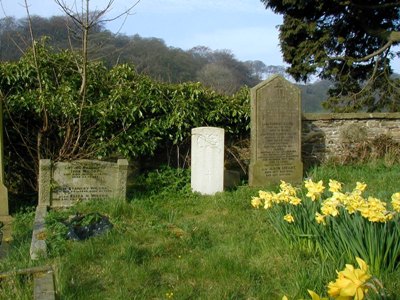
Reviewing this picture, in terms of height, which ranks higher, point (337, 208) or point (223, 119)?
point (223, 119)

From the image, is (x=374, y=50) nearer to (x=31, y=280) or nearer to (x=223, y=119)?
(x=223, y=119)

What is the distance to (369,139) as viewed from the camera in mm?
10359

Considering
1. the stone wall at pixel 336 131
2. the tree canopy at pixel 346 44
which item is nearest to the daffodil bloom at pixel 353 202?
the stone wall at pixel 336 131

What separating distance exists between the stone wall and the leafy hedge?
252 centimetres

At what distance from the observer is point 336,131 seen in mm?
10188

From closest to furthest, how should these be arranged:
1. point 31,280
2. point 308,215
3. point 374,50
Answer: point 31,280, point 308,215, point 374,50

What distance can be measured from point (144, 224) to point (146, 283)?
6.22ft

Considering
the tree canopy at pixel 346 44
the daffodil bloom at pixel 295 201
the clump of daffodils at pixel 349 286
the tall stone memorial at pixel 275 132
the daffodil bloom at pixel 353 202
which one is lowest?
the clump of daffodils at pixel 349 286

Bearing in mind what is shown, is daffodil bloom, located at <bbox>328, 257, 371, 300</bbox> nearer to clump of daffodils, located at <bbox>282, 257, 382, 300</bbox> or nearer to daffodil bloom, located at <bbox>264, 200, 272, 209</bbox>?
clump of daffodils, located at <bbox>282, 257, 382, 300</bbox>

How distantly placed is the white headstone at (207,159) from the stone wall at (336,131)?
2924 millimetres

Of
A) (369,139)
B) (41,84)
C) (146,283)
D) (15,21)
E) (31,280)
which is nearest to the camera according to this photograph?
(31,280)

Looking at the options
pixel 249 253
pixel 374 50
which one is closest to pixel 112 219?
pixel 249 253

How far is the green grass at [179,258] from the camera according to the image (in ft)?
11.8

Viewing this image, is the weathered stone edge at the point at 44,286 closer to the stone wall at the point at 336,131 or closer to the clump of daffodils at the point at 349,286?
the clump of daffodils at the point at 349,286
